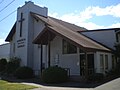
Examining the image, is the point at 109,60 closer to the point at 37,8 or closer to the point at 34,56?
the point at 34,56

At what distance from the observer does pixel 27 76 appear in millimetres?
25938

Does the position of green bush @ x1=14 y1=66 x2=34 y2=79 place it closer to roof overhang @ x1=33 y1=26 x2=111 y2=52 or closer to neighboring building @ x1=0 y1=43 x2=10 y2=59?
roof overhang @ x1=33 y1=26 x2=111 y2=52

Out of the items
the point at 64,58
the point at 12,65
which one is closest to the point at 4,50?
the point at 12,65

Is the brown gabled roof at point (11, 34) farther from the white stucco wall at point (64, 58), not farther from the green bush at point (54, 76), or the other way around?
the green bush at point (54, 76)

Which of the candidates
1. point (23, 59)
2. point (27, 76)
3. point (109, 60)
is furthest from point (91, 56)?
point (23, 59)

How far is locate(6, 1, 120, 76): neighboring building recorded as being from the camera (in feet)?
76.9

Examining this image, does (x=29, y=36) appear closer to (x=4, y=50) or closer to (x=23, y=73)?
(x=23, y=73)

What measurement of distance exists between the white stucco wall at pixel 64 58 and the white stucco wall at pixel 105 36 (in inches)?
177

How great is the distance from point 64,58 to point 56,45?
208 centimetres

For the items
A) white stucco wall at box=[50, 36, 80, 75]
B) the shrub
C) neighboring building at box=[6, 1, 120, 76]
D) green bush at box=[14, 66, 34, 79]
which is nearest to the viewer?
the shrub

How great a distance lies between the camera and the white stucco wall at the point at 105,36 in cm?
2742

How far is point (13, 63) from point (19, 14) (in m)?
7.13

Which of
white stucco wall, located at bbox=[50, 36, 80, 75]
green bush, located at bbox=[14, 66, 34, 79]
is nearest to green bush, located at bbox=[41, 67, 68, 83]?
white stucco wall, located at bbox=[50, 36, 80, 75]

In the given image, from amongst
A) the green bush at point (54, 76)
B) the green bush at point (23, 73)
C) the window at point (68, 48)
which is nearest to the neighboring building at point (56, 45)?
the window at point (68, 48)
